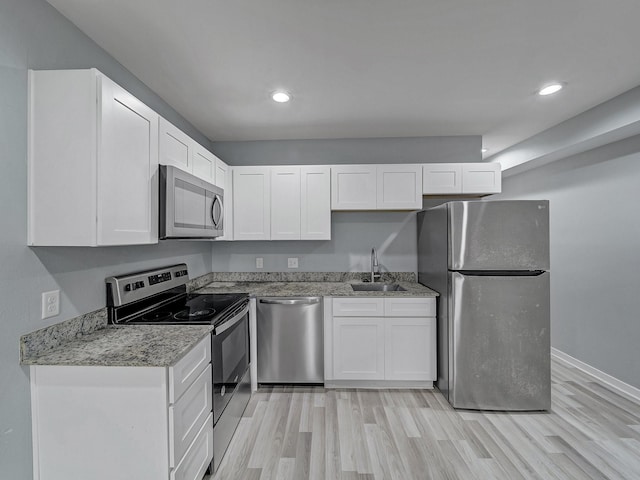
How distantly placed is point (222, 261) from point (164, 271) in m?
1.13

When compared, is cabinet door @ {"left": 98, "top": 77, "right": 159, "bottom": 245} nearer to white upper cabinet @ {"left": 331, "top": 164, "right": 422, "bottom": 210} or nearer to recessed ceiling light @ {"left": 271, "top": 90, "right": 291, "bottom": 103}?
recessed ceiling light @ {"left": 271, "top": 90, "right": 291, "bottom": 103}

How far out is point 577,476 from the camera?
1765 millimetres

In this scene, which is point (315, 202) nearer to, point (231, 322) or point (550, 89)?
point (231, 322)

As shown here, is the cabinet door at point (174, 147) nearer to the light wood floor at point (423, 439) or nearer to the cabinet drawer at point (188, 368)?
the cabinet drawer at point (188, 368)

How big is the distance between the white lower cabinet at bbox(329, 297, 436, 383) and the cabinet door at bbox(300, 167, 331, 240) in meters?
0.76

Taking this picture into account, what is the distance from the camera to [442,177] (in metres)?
3.05

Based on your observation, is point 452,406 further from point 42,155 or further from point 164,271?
point 42,155

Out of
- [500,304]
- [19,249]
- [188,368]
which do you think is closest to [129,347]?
[188,368]

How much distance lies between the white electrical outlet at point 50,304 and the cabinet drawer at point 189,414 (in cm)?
75

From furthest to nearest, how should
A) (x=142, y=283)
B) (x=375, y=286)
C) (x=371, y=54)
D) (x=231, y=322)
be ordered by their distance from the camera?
(x=375, y=286), (x=231, y=322), (x=142, y=283), (x=371, y=54)

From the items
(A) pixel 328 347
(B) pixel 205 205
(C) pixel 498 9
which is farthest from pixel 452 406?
(C) pixel 498 9

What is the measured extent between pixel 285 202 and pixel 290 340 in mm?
1374

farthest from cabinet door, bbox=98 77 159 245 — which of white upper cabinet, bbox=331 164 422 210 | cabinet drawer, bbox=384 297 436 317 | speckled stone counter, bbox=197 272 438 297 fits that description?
cabinet drawer, bbox=384 297 436 317

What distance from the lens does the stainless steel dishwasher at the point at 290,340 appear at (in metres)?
2.75
